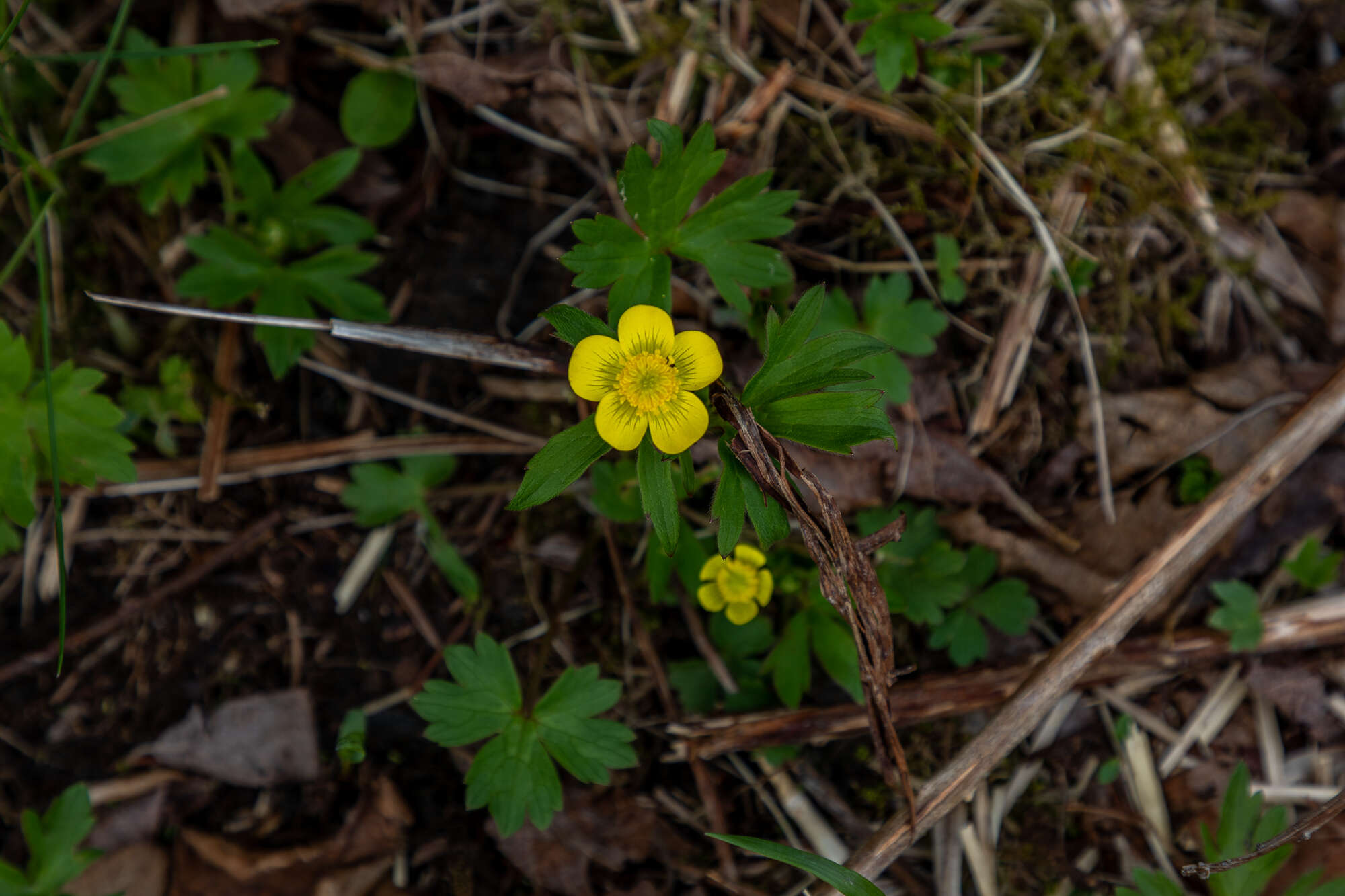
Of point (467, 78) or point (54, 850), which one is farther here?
point (467, 78)

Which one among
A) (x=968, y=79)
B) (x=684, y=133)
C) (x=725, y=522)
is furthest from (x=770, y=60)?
(x=725, y=522)

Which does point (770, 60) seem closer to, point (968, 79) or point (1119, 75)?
point (968, 79)

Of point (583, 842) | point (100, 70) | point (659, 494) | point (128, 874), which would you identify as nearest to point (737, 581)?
point (659, 494)

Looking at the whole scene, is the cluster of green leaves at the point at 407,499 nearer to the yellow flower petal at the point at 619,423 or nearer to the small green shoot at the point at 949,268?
the yellow flower petal at the point at 619,423

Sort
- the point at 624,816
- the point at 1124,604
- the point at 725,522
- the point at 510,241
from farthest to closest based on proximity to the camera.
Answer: the point at 510,241, the point at 624,816, the point at 1124,604, the point at 725,522

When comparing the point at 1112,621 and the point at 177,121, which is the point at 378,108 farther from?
the point at 1112,621

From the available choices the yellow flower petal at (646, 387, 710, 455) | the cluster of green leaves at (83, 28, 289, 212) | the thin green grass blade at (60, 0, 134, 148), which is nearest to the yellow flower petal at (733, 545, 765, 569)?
the yellow flower petal at (646, 387, 710, 455)

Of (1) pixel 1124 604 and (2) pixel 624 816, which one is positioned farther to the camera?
(2) pixel 624 816

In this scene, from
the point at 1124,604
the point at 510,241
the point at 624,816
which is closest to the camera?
the point at 1124,604
